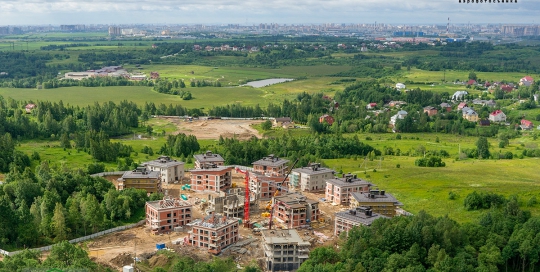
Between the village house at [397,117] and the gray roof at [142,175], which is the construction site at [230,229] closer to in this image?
the gray roof at [142,175]

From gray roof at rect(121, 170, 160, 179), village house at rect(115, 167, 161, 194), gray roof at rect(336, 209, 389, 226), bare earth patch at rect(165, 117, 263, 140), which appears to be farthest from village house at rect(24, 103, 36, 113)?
gray roof at rect(336, 209, 389, 226)

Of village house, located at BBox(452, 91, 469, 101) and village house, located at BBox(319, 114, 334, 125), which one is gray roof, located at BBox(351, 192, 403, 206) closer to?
village house, located at BBox(319, 114, 334, 125)

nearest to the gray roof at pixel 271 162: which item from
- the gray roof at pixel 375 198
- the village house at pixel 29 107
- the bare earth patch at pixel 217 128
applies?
the gray roof at pixel 375 198

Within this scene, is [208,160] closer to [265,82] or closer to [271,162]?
[271,162]

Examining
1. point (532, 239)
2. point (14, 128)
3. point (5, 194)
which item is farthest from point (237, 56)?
point (532, 239)

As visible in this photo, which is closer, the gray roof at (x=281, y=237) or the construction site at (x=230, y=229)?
the gray roof at (x=281, y=237)
